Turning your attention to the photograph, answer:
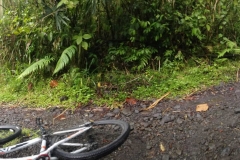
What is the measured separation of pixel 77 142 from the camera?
10.5 feet

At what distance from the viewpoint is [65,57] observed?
4.52 meters

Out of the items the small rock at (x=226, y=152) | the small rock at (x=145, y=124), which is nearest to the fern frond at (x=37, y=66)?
the small rock at (x=145, y=124)

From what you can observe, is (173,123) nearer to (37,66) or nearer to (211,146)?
(211,146)

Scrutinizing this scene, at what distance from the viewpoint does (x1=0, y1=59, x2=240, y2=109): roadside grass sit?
14.4ft

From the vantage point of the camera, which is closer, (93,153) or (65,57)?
(93,153)

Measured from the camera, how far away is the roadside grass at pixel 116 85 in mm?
4398

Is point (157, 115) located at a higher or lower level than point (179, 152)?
higher

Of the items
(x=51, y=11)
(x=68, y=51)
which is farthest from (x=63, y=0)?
(x=68, y=51)

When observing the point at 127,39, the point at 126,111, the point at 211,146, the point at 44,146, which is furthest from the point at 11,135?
the point at 127,39

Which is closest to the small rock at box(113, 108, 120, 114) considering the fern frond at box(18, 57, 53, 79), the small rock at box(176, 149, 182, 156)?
the small rock at box(176, 149, 182, 156)

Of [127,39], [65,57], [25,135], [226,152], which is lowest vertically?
[25,135]

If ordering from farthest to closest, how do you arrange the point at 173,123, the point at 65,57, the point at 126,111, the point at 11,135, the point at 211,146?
the point at 65,57 → the point at 126,111 → the point at 173,123 → the point at 11,135 → the point at 211,146

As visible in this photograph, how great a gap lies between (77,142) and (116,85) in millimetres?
1629

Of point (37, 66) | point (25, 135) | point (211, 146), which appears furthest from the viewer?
point (37, 66)
